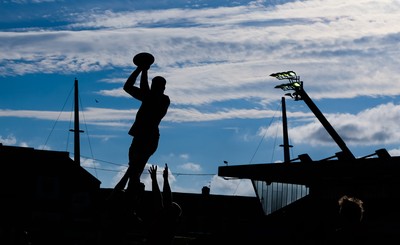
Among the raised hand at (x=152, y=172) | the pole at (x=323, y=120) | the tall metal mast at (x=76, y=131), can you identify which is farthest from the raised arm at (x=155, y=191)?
the pole at (x=323, y=120)

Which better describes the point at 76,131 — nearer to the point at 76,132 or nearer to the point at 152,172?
the point at 76,132

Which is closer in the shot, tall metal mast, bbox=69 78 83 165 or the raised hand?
the raised hand

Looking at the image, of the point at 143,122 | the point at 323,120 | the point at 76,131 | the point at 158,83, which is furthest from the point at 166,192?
the point at 323,120

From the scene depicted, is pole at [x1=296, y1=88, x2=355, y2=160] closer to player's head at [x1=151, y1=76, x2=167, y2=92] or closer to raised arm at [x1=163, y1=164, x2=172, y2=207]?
player's head at [x1=151, y1=76, x2=167, y2=92]

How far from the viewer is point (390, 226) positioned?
2361cm

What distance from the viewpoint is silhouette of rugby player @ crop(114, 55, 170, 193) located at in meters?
9.60

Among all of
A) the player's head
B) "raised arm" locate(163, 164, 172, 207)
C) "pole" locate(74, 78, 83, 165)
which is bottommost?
"raised arm" locate(163, 164, 172, 207)

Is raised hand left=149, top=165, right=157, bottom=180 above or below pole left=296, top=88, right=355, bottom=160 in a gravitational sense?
below

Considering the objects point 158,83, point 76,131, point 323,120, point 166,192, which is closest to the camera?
point 166,192

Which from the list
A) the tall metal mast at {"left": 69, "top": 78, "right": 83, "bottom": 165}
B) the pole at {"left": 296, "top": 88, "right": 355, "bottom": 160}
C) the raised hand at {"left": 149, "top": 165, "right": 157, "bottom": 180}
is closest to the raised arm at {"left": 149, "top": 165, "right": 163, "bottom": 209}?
the raised hand at {"left": 149, "top": 165, "right": 157, "bottom": 180}

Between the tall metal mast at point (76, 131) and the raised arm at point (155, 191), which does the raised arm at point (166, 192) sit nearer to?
the raised arm at point (155, 191)

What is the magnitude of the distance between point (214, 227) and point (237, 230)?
41.4 metres

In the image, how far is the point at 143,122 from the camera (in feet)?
31.8

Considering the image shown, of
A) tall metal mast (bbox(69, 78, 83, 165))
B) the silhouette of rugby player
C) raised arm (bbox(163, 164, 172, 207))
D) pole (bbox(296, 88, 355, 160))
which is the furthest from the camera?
pole (bbox(296, 88, 355, 160))
